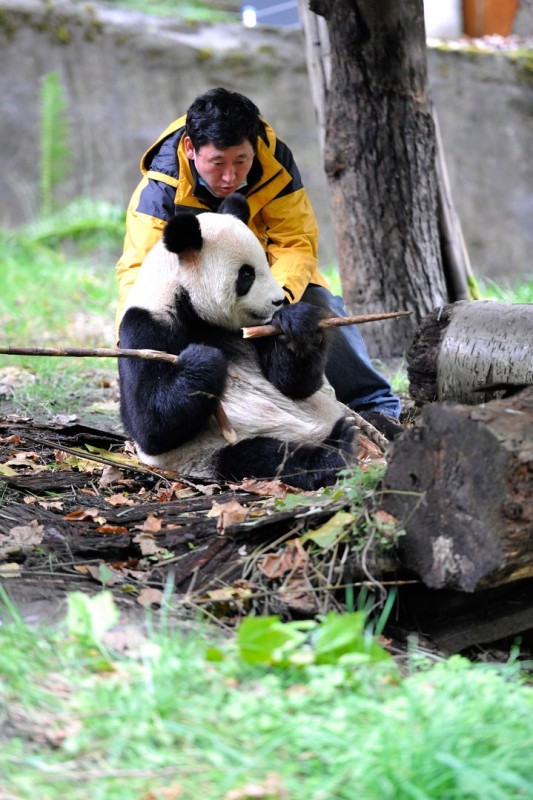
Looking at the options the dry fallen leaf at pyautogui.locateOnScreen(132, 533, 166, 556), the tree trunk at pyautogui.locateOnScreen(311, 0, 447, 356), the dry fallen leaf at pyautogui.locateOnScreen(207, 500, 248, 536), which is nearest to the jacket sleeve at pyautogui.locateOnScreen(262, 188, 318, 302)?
the tree trunk at pyautogui.locateOnScreen(311, 0, 447, 356)

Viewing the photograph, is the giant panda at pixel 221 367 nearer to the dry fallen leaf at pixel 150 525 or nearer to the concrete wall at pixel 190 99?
the dry fallen leaf at pixel 150 525

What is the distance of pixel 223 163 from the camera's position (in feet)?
14.9

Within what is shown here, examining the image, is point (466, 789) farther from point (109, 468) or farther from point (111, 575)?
point (109, 468)

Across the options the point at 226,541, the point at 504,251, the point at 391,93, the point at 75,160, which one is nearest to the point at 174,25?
the point at 75,160

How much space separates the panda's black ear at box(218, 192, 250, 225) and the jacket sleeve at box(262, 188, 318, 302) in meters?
0.40

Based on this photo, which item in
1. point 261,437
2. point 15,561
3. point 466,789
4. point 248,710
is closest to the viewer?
point 466,789

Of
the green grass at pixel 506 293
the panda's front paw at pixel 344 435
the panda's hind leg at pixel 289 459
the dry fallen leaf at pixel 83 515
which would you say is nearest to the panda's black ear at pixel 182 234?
the panda's hind leg at pixel 289 459

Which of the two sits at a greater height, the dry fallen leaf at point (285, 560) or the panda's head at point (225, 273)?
the panda's head at point (225, 273)

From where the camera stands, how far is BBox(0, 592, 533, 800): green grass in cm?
192

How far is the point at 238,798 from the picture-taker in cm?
189

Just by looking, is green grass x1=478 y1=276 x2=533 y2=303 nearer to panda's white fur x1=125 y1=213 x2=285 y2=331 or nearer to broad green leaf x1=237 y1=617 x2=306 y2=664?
panda's white fur x1=125 y1=213 x2=285 y2=331

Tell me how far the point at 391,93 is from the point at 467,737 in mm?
→ 4494

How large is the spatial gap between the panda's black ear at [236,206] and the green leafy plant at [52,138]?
7.24m

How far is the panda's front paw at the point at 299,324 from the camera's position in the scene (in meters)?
4.24
